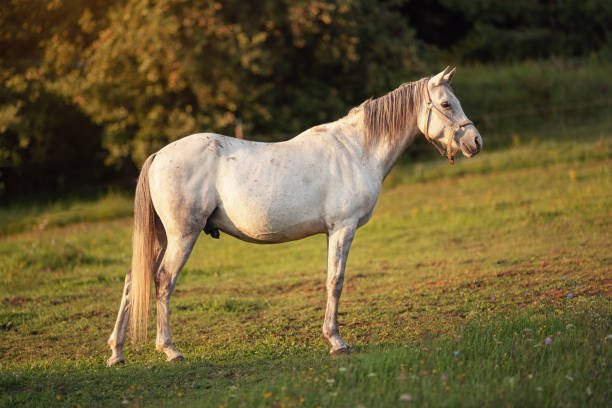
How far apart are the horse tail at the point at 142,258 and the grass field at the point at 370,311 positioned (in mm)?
371

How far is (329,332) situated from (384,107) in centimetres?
200

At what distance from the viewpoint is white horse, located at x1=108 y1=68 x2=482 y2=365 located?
548cm

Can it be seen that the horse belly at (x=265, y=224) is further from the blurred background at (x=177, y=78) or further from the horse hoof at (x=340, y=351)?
the blurred background at (x=177, y=78)

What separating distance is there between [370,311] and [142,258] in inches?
99.7

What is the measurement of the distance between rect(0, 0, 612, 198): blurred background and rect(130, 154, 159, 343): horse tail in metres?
11.0

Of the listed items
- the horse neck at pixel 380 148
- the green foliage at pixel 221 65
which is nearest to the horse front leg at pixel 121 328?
the horse neck at pixel 380 148

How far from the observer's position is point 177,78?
16.7 meters

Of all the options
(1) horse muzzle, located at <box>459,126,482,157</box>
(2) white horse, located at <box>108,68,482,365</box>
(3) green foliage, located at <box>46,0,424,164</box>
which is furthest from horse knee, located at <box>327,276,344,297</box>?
(3) green foliage, located at <box>46,0,424,164</box>

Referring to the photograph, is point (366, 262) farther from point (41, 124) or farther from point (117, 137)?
point (41, 124)

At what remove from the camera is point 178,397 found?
4.57m

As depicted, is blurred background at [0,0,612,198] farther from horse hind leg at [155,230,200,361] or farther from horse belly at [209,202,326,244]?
horse hind leg at [155,230,200,361]

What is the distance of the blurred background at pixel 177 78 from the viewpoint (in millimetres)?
16531

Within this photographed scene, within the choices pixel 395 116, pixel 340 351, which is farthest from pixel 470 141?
pixel 340 351

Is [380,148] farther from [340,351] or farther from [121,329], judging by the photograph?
[121,329]
